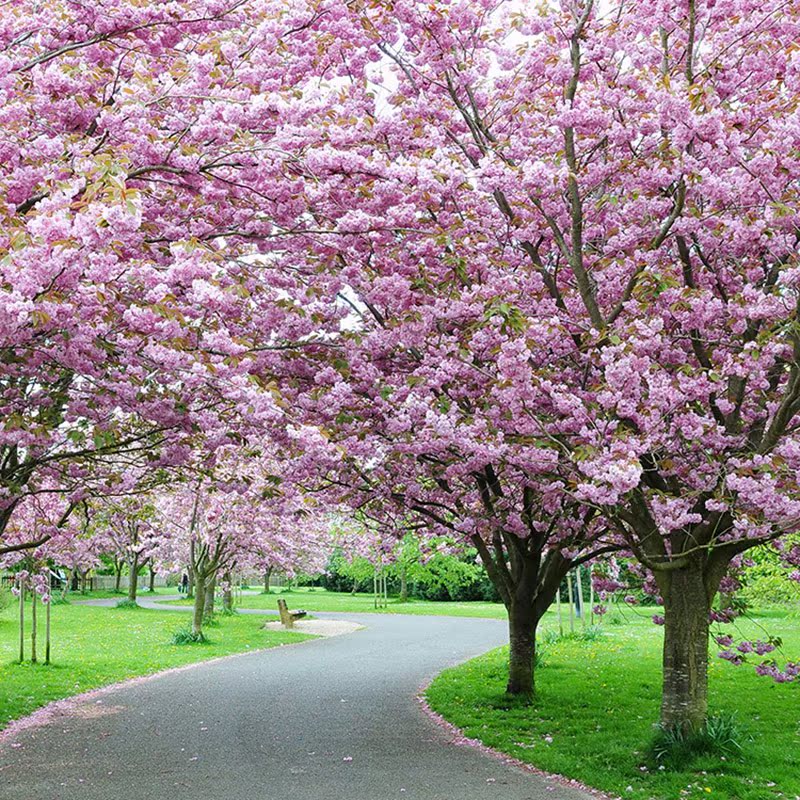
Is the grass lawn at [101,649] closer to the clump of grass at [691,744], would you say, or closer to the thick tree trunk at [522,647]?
the thick tree trunk at [522,647]

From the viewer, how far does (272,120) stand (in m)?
6.98

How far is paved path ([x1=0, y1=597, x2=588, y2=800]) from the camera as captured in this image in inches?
293

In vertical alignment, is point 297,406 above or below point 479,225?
below

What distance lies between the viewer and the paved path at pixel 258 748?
7449 mm

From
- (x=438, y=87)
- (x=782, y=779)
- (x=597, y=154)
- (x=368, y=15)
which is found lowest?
(x=782, y=779)

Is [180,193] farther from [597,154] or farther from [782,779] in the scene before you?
[782,779]

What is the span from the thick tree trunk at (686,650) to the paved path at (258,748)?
5.16 ft

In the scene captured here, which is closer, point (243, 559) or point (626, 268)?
point (626, 268)

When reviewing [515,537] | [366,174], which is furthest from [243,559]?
[366,174]

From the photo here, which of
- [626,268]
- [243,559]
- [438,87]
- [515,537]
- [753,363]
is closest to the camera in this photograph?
[753,363]

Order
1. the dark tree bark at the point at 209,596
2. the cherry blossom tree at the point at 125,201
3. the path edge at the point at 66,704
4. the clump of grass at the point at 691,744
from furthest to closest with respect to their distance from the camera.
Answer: the dark tree bark at the point at 209,596, the path edge at the point at 66,704, the clump of grass at the point at 691,744, the cherry blossom tree at the point at 125,201

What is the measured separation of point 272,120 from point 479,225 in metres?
2.33

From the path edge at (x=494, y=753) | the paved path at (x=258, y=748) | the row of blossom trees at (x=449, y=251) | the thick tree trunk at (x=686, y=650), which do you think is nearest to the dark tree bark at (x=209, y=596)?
the paved path at (x=258, y=748)

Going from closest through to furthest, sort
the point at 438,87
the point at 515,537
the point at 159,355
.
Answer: the point at 159,355 → the point at 438,87 → the point at 515,537
